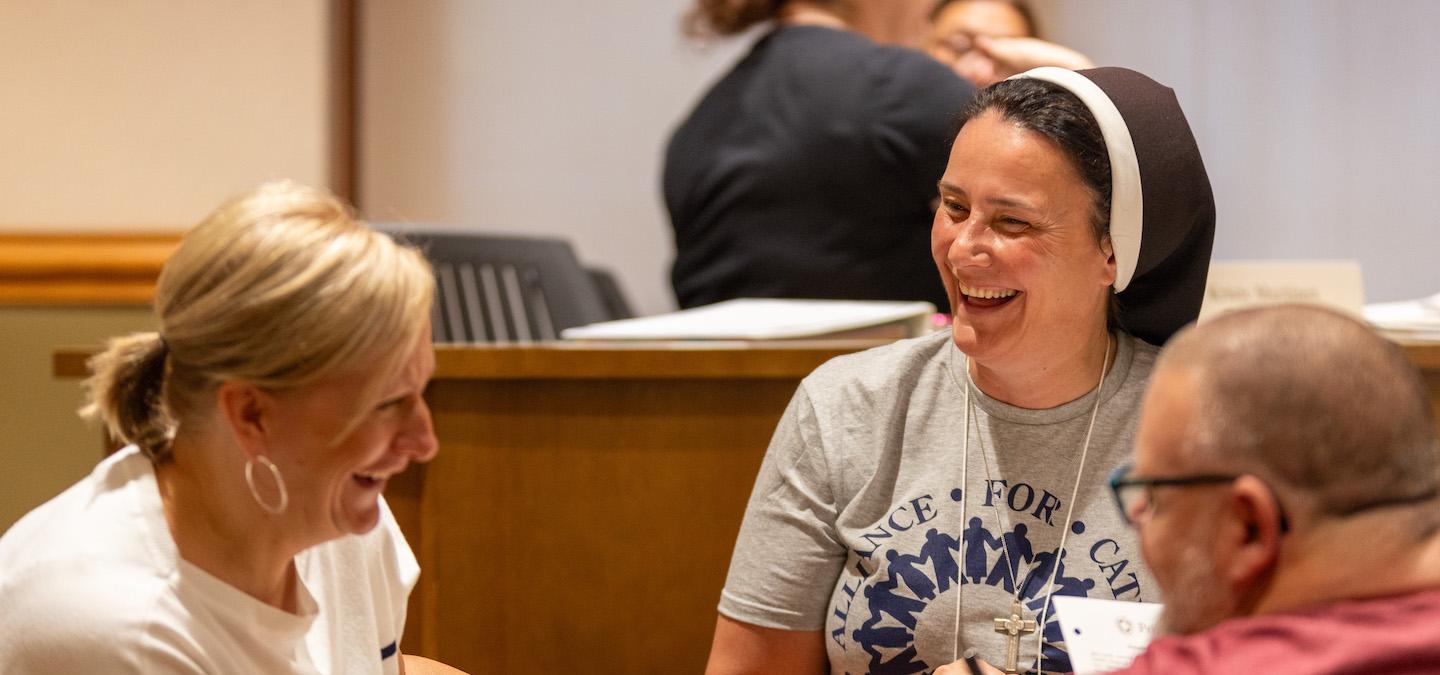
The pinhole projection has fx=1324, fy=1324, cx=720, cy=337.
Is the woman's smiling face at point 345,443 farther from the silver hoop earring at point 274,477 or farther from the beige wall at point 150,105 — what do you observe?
the beige wall at point 150,105

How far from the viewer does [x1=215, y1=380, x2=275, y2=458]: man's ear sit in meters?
1.20

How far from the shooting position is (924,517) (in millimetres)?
1614

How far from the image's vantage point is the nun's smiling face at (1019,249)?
5.19ft

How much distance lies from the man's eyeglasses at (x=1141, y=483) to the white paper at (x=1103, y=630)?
433 millimetres

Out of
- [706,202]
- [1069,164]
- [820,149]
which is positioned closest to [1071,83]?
[1069,164]

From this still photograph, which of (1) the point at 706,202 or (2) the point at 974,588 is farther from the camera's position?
(1) the point at 706,202

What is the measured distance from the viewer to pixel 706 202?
2676 mm

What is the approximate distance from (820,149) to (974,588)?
115 centimetres

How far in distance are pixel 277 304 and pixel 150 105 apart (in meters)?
2.66

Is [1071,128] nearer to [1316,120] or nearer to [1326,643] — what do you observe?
[1326,643]

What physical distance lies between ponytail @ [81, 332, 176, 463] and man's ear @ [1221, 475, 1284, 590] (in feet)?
3.07

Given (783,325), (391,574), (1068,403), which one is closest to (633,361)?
(783,325)

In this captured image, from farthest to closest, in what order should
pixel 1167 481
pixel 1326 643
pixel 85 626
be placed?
1. pixel 85 626
2. pixel 1167 481
3. pixel 1326 643

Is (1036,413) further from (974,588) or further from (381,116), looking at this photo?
(381,116)
